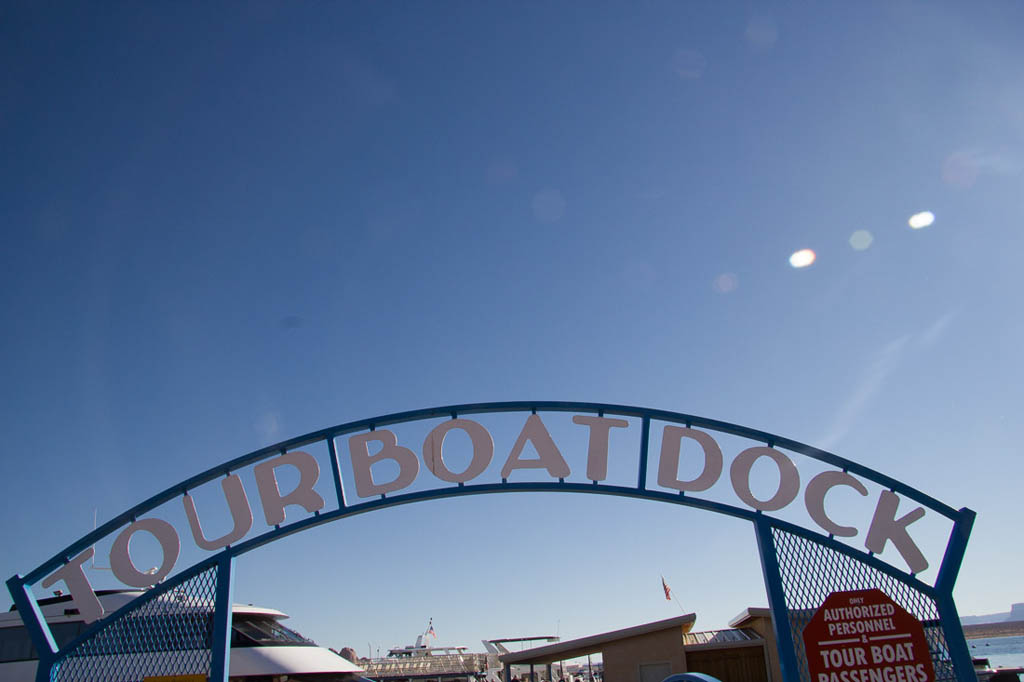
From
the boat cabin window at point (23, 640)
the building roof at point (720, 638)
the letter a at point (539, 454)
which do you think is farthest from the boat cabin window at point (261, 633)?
the letter a at point (539, 454)

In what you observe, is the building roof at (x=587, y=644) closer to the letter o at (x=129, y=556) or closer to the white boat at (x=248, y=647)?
the white boat at (x=248, y=647)

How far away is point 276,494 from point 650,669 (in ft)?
29.4

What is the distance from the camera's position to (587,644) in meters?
14.3

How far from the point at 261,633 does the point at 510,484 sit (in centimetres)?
981

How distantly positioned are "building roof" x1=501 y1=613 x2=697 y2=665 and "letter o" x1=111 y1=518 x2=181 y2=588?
903 centimetres

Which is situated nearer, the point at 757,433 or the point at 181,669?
the point at 181,669

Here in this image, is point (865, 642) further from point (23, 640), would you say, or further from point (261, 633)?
point (23, 640)

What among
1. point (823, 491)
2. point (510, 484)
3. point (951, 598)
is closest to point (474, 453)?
point (510, 484)

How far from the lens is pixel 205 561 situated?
7.94m

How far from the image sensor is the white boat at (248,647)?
46.1 ft

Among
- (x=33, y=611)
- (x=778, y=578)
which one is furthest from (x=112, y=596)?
(x=778, y=578)

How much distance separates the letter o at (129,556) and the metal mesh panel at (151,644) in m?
0.26

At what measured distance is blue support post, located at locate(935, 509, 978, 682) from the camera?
7.38 metres

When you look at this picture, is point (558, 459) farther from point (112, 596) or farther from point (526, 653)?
point (112, 596)
